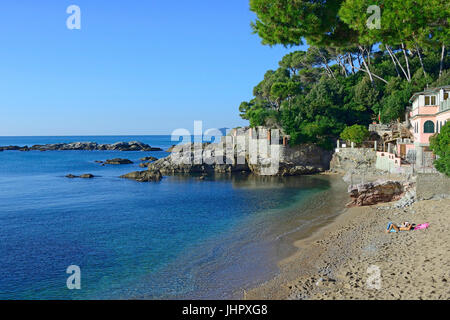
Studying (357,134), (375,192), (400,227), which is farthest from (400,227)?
(357,134)

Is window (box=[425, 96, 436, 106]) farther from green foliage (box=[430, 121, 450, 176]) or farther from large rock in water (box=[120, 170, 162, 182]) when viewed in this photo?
large rock in water (box=[120, 170, 162, 182])

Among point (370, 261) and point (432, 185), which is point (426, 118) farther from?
point (370, 261)

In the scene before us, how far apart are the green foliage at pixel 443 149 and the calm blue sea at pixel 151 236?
7.50 meters

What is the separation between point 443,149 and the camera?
2472 cm

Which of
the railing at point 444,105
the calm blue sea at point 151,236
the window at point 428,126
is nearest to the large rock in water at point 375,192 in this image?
the calm blue sea at point 151,236

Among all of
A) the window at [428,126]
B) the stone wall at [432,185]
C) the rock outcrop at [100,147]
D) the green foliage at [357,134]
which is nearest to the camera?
the stone wall at [432,185]

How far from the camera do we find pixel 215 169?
51.3m

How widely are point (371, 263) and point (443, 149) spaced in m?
14.8

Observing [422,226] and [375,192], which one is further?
[375,192]

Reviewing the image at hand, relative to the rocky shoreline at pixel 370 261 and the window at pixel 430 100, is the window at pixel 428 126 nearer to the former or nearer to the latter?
the window at pixel 430 100

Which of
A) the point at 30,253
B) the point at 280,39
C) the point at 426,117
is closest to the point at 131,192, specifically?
the point at 30,253

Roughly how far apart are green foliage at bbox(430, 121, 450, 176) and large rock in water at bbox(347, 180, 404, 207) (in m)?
2.99

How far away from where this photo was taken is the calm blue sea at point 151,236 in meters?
14.5
